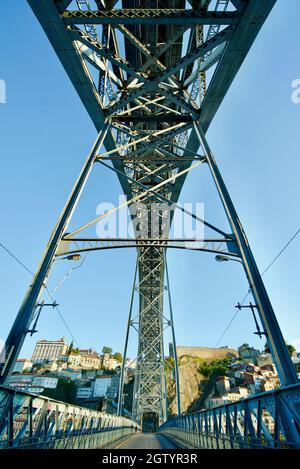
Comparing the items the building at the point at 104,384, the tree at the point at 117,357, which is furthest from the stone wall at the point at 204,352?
the tree at the point at 117,357

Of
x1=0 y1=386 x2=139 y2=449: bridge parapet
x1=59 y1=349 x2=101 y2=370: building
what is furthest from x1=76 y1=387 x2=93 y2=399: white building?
x1=0 y1=386 x2=139 y2=449: bridge parapet

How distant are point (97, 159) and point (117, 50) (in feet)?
13.4

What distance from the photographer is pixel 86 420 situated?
7078 mm

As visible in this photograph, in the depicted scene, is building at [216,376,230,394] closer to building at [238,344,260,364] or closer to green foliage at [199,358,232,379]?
green foliage at [199,358,232,379]

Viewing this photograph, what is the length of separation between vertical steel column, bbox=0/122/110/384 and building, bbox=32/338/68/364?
438 feet

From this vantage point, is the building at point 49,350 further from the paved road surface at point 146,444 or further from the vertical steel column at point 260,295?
the vertical steel column at point 260,295

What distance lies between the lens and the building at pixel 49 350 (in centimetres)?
12094

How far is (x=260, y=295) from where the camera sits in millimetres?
5305

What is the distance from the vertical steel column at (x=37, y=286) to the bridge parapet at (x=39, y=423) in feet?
2.66

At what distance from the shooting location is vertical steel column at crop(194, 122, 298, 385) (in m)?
4.44

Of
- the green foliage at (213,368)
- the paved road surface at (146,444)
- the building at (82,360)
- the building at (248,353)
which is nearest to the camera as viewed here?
the paved road surface at (146,444)

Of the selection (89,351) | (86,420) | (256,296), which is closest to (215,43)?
(256,296)
